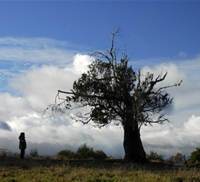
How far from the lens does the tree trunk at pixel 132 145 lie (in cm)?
2520

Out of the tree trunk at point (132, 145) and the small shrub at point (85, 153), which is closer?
the tree trunk at point (132, 145)

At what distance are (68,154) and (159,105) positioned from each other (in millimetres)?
14602

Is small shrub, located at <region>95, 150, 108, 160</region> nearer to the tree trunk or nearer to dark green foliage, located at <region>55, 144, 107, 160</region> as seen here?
dark green foliage, located at <region>55, 144, 107, 160</region>

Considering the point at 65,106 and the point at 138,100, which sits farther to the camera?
the point at 65,106

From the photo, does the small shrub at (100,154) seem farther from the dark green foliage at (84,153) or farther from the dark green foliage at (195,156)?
the dark green foliage at (195,156)

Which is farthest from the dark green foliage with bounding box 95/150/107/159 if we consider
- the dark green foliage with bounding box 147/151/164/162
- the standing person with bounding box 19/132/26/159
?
the standing person with bounding box 19/132/26/159

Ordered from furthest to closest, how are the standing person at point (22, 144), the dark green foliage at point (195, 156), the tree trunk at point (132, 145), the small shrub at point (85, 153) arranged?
the dark green foliage at point (195, 156)
the small shrub at point (85, 153)
the tree trunk at point (132, 145)
the standing person at point (22, 144)

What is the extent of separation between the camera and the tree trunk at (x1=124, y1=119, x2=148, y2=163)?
82.7 feet

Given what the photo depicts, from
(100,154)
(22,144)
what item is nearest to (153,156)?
(100,154)

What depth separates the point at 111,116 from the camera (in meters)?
25.1

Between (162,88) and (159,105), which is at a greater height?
(162,88)

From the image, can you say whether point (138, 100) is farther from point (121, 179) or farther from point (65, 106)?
point (121, 179)

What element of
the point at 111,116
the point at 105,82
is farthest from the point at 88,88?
the point at 111,116

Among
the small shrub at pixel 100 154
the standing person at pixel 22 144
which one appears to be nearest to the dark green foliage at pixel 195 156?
the small shrub at pixel 100 154
